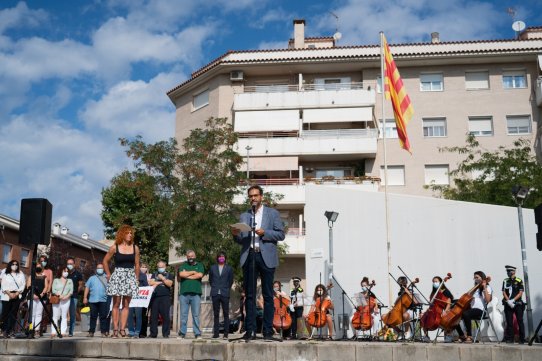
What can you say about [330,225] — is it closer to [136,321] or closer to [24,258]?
[136,321]

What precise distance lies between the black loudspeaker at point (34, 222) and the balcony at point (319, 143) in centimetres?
2366

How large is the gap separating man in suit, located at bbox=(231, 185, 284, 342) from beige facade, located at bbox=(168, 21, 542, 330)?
24.6 meters

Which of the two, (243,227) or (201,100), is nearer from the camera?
(243,227)

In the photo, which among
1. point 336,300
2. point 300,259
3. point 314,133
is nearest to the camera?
point 336,300

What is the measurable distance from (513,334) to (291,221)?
67.7 feet

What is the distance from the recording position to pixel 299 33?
39.2m

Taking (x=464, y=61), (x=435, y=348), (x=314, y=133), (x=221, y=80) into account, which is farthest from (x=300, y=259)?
(x=435, y=348)

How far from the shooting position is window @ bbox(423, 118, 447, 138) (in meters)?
34.4

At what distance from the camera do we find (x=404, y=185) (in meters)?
33.5

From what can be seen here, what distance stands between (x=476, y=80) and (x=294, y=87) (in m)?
10.8

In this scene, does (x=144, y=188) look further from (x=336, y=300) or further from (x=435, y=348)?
(x=435, y=348)

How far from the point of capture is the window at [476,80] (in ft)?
113

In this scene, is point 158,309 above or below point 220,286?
below

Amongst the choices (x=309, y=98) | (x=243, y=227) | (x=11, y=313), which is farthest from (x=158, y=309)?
(x=309, y=98)
